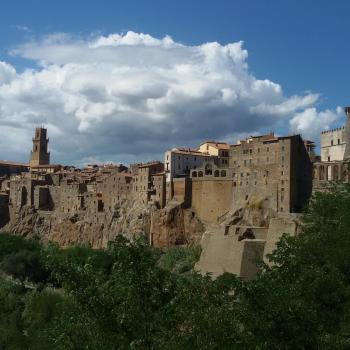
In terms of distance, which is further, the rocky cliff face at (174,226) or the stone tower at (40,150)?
the stone tower at (40,150)

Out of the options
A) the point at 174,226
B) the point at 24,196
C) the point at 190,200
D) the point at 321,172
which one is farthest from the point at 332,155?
the point at 24,196

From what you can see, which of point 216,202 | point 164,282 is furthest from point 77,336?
point 216,202

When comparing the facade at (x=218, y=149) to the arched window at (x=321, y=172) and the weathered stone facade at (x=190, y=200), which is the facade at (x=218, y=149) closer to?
the weathered stone facade at (x=190, y=200)

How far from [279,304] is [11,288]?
43.3 meters

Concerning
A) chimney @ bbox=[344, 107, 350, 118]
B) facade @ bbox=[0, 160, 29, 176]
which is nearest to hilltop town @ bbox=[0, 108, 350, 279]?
chimney @ bbox=[344, 107, 350, 118]

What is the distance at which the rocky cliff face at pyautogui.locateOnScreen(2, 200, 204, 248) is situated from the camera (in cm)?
6356

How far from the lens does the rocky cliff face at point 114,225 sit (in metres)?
63.6

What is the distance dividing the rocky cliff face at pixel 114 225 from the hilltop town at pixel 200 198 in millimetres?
104

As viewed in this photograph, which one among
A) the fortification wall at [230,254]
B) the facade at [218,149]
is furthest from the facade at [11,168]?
the fortification wall at [230,254]

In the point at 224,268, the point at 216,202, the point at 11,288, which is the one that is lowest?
the point at 11,288

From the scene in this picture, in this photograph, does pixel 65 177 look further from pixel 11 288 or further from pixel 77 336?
pixel 77 336

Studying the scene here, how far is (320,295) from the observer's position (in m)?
19.3

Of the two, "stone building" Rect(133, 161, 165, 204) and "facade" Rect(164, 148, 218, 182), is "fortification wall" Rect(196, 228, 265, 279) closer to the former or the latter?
"stone building" Rect(133, 161, 165, 204)

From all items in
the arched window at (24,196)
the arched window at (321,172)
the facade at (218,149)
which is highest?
the facade at (218,149)
